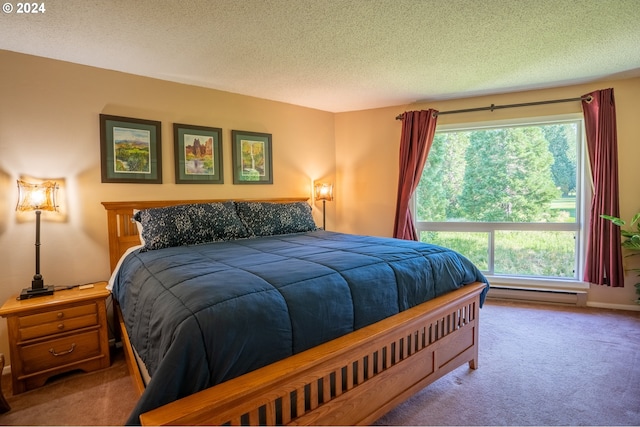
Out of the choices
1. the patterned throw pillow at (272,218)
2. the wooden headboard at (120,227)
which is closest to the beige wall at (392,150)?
the patterned throw pillow at (272,218)

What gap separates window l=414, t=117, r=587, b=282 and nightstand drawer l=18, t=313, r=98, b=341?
343 cm

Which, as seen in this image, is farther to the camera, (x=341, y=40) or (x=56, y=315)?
(x=341, y=40)

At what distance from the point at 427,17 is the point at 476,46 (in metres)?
0.65

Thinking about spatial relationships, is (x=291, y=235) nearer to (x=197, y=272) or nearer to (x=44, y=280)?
(x=197, y=272)

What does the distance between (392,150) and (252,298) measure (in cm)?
326

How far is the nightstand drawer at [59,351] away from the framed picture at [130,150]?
1.25 m

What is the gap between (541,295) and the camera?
349 centimetres

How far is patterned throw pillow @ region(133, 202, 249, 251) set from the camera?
7.94 feet

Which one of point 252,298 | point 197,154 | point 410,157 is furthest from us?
point 410,157

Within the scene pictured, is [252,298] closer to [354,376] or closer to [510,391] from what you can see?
[354,376]

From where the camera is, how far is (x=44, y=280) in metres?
2.44

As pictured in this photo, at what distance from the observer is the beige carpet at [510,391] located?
1729 millimetres

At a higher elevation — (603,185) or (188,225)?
(603,185)

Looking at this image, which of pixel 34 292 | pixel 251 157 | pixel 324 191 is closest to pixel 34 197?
pixel 34 292
